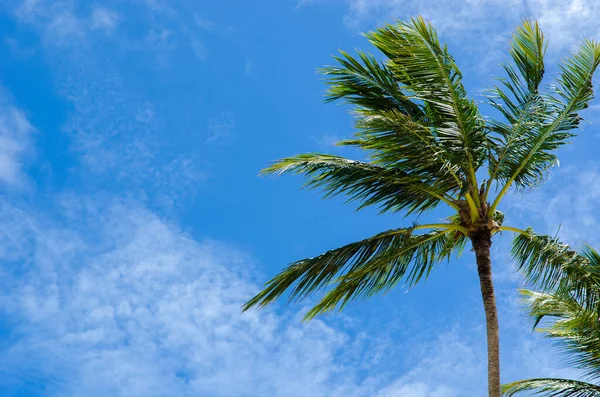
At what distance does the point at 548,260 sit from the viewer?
31.0 feet

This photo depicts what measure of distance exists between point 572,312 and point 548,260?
11.1ft

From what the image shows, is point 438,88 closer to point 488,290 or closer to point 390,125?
point 390,125

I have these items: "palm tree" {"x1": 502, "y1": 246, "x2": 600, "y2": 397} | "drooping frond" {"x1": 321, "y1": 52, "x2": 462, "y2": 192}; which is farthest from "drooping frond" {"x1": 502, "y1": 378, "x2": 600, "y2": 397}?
"drooping frond" {"x1": 321, "y1": 52, "x2": 462, "y2": 192}

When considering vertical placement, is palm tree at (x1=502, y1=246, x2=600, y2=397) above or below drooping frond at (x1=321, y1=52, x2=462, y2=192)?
below

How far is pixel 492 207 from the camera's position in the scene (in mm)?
9586

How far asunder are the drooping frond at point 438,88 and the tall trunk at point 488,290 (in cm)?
96

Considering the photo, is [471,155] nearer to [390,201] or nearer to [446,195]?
[446,195]

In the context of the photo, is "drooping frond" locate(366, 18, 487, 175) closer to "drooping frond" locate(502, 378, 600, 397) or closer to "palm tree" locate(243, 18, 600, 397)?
"palm tree" locate(243, 18, 600, 397)

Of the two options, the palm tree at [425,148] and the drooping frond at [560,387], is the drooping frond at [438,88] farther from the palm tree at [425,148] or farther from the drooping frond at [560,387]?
the drooping frond at [560,387]

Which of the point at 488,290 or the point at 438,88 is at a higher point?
the point at 438,88

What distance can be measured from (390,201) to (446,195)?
767 mm

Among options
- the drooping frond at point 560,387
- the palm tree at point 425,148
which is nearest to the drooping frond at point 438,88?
the palm tree at point 425,148

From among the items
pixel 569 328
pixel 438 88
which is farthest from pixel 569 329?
pixel 438 88

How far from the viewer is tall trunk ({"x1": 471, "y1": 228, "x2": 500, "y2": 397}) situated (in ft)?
30.3
